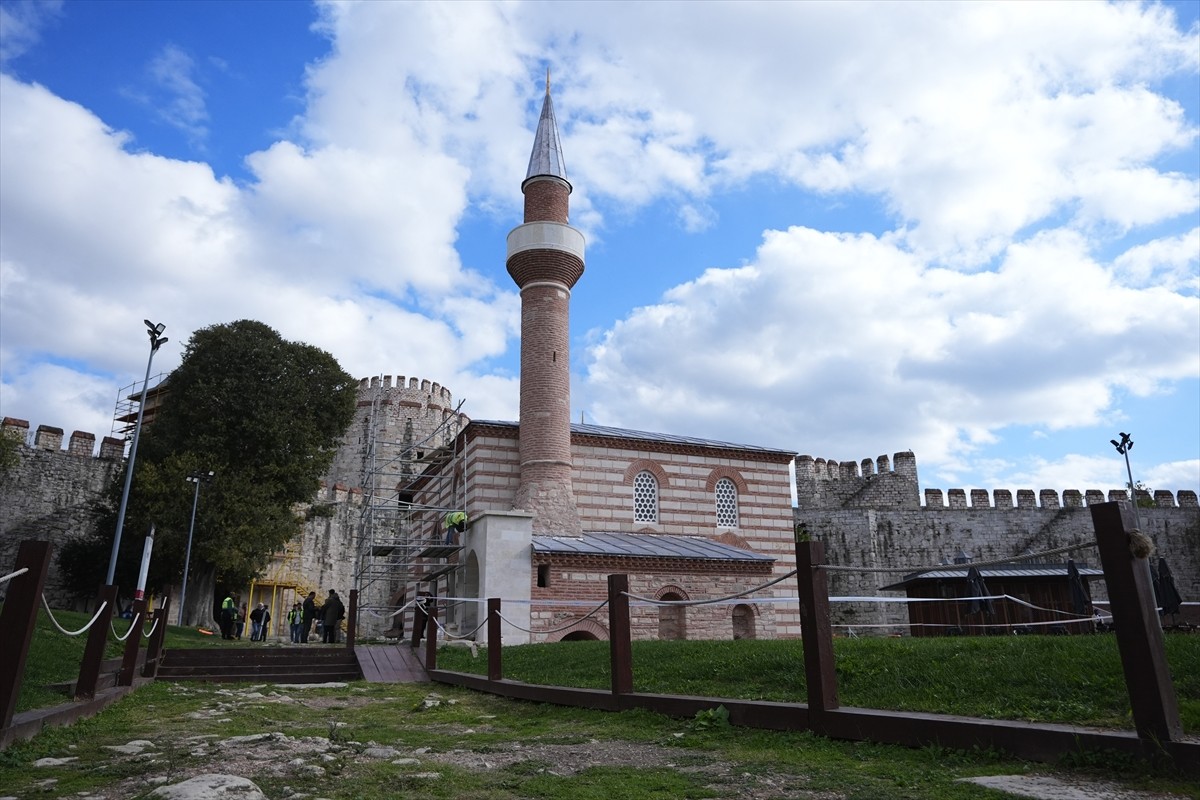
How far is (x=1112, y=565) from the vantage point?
13.2 feet

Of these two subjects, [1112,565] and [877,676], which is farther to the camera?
[877,676]

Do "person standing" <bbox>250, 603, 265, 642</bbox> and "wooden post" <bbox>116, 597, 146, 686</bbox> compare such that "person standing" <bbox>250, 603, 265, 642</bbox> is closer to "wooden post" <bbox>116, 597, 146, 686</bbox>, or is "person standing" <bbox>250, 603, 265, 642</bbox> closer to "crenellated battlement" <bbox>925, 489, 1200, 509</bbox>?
"wooden post" <bbox>116, 597, 146, 686</bbox>

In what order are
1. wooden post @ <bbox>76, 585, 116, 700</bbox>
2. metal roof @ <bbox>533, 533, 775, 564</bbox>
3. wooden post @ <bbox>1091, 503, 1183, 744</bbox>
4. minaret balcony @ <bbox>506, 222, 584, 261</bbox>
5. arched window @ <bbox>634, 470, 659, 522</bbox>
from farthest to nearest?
arched window @ <bbox>634, 470, 659, 522</bbox>
minaret balcony @ <bbox>506, 222, 584, 261</bbox>
metal roof @ <bbox>533, 533, 775, 564</bbox>
wooden post @ <bbox>76, 585, 116, 700</bbox>
wooden post @ <bbox>1091, 503, 1183, 744</bbox>

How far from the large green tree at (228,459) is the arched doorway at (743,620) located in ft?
45.1

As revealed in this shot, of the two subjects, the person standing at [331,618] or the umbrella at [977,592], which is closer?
the umbrella at [977,592]

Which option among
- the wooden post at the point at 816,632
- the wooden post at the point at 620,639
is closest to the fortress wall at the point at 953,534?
the wooden post at the point at 620,639

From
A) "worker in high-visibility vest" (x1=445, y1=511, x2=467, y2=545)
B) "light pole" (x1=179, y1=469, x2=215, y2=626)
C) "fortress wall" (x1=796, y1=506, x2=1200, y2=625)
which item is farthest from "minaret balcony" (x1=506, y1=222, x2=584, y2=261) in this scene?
"fortress wall" (x1=796, y1=506, x2=1200, y2=625)

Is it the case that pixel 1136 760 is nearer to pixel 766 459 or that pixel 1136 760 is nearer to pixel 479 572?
pixel 479 572

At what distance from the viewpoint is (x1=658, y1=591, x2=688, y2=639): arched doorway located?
64.8ft

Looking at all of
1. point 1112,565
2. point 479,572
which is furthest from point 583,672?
point 479,572

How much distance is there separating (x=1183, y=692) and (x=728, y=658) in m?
4.16

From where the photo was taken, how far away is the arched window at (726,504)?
24516 millimetres

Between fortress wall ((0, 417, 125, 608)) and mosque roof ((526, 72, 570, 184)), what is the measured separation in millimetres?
19844

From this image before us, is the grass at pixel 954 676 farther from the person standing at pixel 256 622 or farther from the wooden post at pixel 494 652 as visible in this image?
the person standing at pixel 256 622
